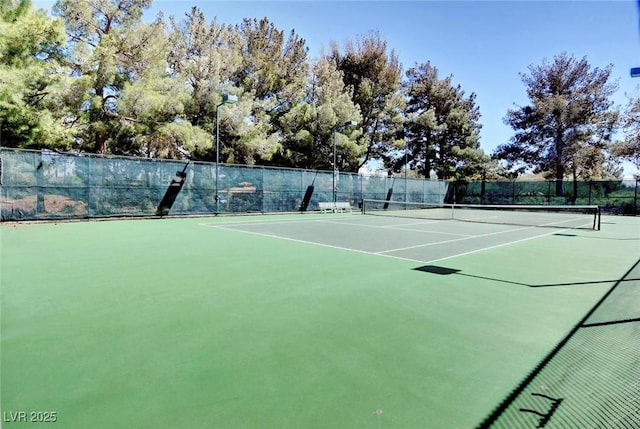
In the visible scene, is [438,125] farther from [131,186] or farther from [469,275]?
[469,275]

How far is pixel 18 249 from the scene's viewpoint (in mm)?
6918

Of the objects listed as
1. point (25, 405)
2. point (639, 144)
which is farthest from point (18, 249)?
point (639, 144)

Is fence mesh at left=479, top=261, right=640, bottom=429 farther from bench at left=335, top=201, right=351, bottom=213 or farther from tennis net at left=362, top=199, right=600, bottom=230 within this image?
bench at left=335, top=201, right=351, bottom=213

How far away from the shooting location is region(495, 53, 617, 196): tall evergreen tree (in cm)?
2920

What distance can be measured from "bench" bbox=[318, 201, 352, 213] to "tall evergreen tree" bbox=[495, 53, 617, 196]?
16.7 metres

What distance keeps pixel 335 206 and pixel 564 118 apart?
856 inches

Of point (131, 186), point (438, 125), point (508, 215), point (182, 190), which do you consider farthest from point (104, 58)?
point (438, 125)

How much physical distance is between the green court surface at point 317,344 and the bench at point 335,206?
535 inches

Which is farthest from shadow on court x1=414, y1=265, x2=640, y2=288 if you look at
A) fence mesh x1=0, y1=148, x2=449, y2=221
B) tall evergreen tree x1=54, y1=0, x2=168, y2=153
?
tall evergreen tree x1=54, y1=0, x2=168, y2=153

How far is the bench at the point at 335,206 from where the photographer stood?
19.6 meters

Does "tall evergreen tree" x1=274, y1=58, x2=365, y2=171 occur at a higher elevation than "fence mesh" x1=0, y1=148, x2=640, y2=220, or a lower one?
higher

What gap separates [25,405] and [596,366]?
348 centimetres

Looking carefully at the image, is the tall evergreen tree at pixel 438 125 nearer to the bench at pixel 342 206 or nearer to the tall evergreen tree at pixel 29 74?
the bench at pixel 342 206

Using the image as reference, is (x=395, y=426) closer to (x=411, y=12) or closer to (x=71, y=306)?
(x=71, y=306)
